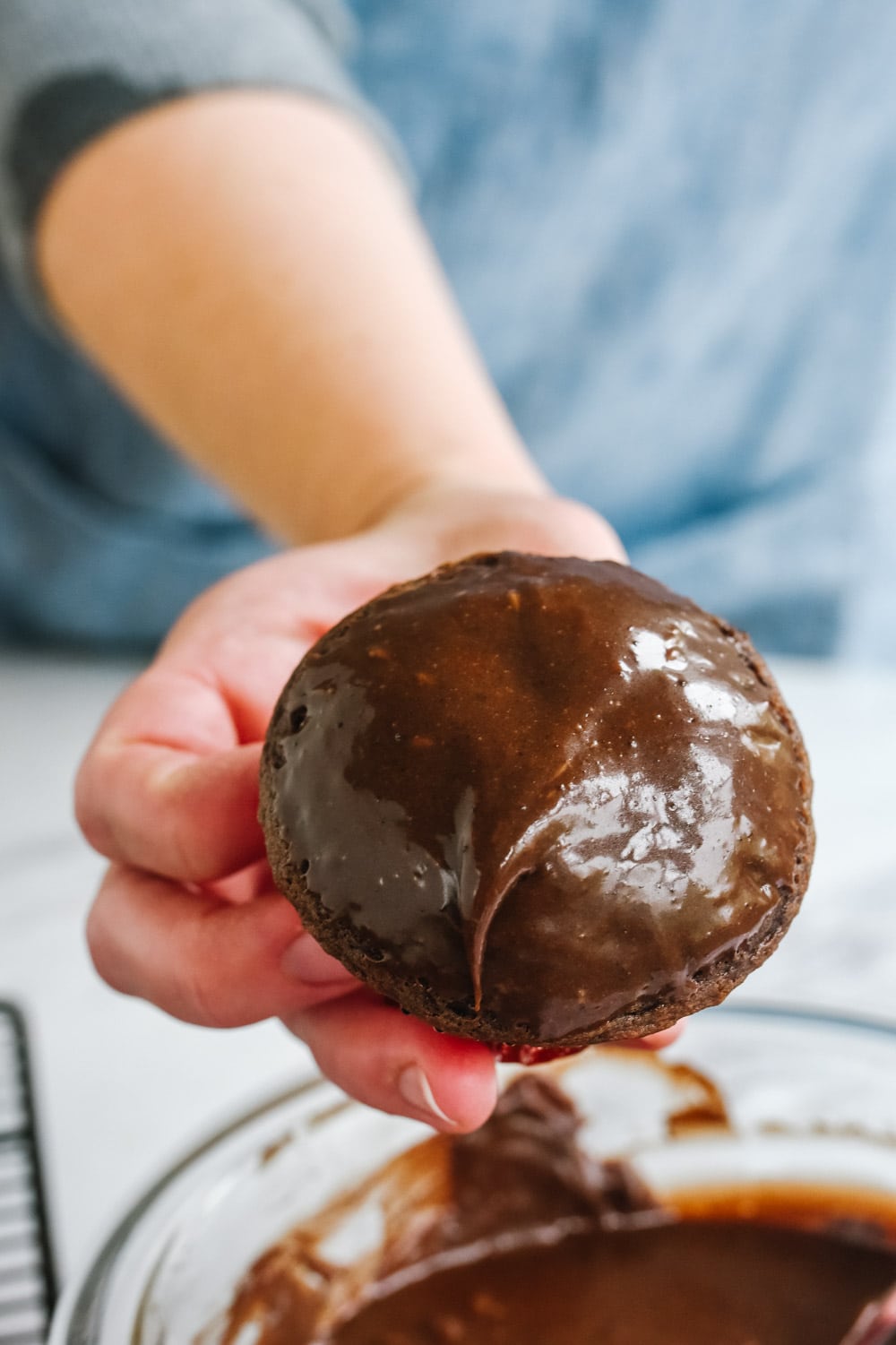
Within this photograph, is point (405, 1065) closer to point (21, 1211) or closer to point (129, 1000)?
point (21, 1211)

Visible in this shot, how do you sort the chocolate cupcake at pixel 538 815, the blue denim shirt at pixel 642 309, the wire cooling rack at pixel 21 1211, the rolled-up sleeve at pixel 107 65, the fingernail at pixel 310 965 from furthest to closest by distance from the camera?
the blue denim shirt at pixel 642 309 < the rolled-up sleeve at pixel 107 65 < the wire cooling rack at pixel 21 1211 < the fingernail at pixel 310 965 < the chocolate cupcake at pixel 538 815

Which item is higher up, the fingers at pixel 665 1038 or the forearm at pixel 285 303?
the forearm at pixel 285 303

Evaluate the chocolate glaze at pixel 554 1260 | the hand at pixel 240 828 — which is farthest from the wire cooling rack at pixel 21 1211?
the hand at pixel 240 828

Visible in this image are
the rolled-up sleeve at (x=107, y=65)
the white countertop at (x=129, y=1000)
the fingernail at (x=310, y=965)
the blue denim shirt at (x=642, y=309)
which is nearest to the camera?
the fingernail at (x=310, y=965)

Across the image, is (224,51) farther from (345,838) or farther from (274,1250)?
(274,1250)

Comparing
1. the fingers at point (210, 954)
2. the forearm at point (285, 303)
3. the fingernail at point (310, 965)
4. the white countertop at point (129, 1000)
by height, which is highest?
the forearm at point (285, 303)

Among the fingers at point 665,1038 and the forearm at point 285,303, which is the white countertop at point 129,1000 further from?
the forearm at point 285,303

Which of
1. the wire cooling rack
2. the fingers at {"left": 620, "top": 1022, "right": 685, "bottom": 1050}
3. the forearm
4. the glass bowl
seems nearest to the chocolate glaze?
the glass bowl
